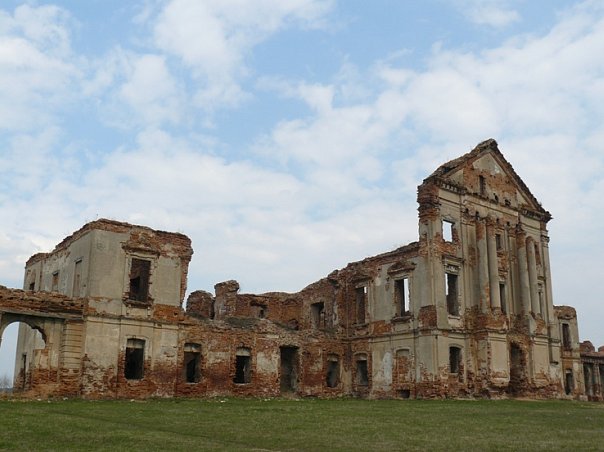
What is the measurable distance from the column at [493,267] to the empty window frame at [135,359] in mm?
16305

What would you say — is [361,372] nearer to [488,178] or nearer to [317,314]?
[317,314]

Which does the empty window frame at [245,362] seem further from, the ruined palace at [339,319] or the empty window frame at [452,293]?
the empty window frame at [452,293]

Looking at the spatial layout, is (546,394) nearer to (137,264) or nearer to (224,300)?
(224,300)

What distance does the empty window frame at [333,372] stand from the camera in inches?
1292

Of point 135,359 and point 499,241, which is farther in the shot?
point 499,241

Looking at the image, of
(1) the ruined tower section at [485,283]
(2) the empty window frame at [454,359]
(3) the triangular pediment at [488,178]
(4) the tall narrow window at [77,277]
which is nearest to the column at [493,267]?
(1) the ruined tower section at [485,283]

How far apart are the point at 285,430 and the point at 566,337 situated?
33.0 metres

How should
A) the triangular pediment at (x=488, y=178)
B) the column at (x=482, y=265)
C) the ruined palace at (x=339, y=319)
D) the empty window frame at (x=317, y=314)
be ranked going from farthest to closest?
the empty window frame at (x=317, y=314) < the triangular pediment at (x=488, y=178) < the column at (x=482, y=265) < the ruined palace at (x=339, y=319)

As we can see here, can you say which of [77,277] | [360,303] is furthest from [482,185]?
[77,277]

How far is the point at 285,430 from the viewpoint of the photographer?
1262 cm

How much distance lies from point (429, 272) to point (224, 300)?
43.0 feet

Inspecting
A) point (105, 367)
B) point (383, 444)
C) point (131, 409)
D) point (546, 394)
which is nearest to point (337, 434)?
point (383, 444)

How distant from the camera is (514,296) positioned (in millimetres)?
32594

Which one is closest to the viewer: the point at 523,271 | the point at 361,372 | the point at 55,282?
the point at 55,282
